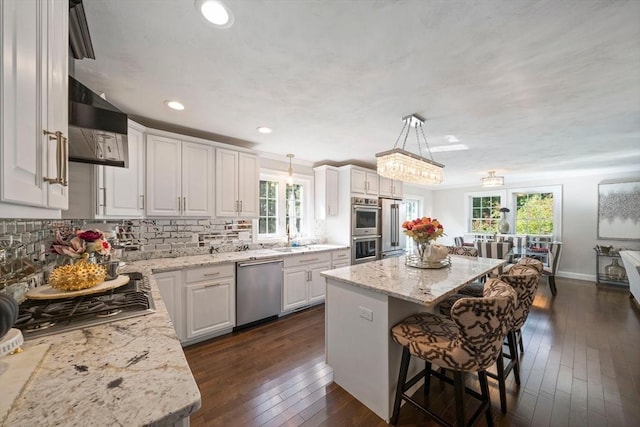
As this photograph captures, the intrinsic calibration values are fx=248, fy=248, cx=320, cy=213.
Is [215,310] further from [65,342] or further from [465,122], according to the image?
[465,122]

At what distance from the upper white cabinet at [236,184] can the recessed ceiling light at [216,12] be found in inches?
75.4

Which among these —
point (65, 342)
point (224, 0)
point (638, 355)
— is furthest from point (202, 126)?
point (638, 355)

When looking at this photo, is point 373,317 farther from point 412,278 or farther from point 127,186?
point 127,186

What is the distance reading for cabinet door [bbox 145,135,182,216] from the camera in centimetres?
259

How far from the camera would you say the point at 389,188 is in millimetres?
4855

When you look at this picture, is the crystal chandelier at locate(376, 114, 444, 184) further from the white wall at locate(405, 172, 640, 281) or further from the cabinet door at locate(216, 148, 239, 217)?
the white wall at locate(405, 172, 640, 281)

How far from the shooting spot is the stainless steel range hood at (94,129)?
128 cm

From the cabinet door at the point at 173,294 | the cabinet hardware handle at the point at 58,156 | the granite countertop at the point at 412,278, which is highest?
the cabinet hardware handle at the point at 58,156

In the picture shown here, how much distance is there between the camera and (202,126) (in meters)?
2.85

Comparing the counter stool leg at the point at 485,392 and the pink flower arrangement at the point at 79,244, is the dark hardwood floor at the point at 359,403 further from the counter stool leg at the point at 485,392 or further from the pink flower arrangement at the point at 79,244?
the pink flower arrangement at the point at 79,244

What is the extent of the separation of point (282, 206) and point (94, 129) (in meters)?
2.82

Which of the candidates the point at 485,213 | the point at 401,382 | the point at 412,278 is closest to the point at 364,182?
the point at 412,278

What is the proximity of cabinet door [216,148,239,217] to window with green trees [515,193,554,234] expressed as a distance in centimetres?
661

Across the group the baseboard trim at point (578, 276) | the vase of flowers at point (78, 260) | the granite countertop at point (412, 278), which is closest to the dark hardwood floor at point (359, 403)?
the granite countertop at point (412, 278)
